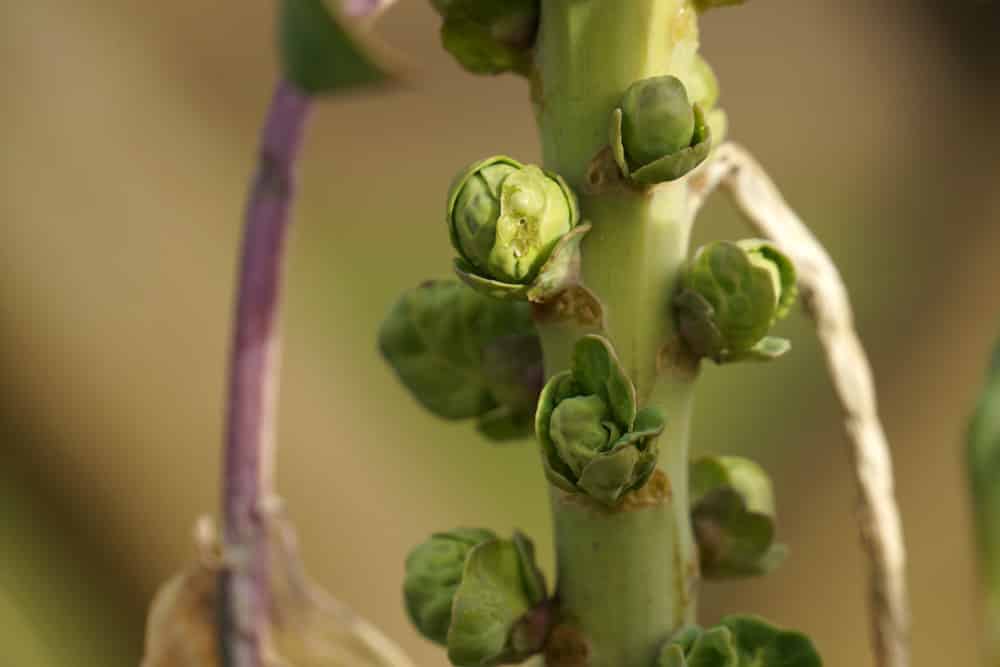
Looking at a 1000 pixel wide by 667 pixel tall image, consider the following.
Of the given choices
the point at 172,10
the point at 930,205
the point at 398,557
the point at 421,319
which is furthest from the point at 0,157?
the point at 930,205

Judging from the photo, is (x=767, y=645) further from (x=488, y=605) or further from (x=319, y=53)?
(x=319, y=53)

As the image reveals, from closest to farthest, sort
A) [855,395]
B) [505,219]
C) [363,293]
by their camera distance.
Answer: [505,219] → [855,395] → [363,293]

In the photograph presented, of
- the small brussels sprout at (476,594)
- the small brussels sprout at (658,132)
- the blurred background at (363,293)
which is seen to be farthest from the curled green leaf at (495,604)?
the blurred background at (363,293)

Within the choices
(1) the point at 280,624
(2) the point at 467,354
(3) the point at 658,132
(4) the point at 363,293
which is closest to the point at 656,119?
(3) the point at 658,132

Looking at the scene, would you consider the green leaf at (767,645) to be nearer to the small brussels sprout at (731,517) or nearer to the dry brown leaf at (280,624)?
the small brussels sprout at (731,517)

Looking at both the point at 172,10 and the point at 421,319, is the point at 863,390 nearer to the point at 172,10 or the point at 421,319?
the point at 421,319

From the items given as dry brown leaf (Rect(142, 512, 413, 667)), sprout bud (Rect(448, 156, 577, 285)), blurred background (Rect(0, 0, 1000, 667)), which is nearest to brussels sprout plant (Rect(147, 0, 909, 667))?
sprout bud (Rect(448, 156, 577, 285))

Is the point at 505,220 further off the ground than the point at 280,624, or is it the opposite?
the point at 505,220
